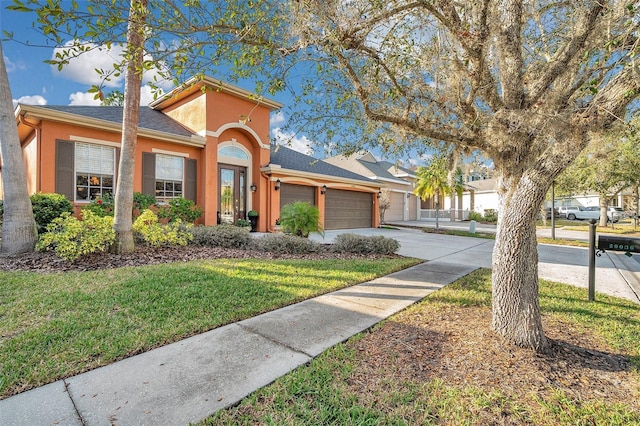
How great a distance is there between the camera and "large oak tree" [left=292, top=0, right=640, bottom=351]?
107 inches

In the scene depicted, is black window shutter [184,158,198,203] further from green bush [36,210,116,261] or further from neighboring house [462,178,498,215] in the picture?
neighboring house [462,178,498,215]

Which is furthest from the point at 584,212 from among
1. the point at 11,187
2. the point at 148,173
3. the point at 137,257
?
the point at 11,187

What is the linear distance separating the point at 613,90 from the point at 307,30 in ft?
9.24

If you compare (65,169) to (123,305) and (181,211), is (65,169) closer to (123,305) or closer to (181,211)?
(181,211)

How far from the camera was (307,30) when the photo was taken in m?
3.21

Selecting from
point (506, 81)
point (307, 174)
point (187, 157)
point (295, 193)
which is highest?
point (187, 157)

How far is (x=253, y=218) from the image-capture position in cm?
1320

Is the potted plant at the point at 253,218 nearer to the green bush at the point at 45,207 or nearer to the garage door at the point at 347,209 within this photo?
the garage door at the point at 347,209

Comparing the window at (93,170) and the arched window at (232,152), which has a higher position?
the arched window at (232,152)

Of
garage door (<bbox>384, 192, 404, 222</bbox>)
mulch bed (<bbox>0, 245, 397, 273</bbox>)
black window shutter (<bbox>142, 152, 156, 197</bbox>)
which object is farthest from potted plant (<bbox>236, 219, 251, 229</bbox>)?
garage door (<bbox>384, 192, 404, 222</bbox>)

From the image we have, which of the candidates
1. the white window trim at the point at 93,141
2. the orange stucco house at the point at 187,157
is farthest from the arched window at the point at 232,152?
the white window trim at the point at 93,141

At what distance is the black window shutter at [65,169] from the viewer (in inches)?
352

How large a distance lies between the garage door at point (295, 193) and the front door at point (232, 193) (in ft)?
5.91

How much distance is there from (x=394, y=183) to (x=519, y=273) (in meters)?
22.0
